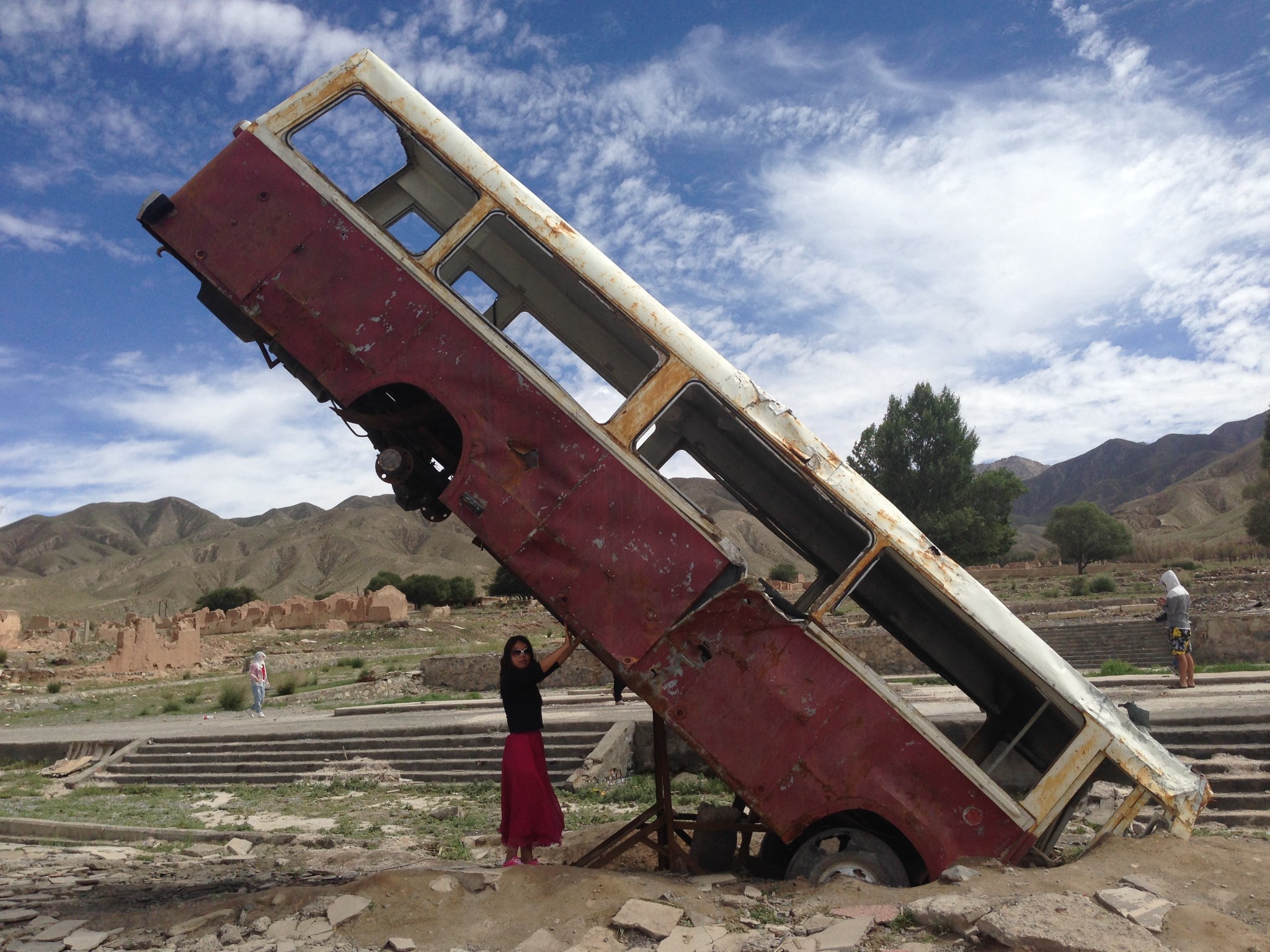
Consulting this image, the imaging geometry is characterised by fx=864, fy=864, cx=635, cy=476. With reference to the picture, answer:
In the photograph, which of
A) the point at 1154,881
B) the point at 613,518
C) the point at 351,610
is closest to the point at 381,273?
the point at 613,518

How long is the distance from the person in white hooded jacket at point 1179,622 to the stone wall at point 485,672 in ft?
36.9

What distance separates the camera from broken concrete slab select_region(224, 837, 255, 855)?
7.61 m

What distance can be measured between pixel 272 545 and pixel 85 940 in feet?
419

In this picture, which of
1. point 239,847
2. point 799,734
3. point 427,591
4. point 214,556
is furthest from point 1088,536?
point 214,556

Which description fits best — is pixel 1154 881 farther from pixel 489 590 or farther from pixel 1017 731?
pixel 489 590

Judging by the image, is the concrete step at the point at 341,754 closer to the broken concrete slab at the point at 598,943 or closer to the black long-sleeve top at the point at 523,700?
the black long-sleeve top at the point at 523,700

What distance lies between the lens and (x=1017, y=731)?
6324mm

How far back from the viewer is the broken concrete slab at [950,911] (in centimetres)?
405

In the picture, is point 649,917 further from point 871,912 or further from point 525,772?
point 525,772

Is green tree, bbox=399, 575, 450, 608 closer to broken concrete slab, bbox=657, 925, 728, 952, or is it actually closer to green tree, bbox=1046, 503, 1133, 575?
green tree, bbox=1046, 503, 1133, 575

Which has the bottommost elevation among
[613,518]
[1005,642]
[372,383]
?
[1005,642]

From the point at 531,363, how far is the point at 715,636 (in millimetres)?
1930

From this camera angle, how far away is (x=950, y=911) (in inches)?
162

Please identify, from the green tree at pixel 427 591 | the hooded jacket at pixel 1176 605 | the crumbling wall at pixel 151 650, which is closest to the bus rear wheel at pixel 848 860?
the hooded jacket at pixel 1176 605
